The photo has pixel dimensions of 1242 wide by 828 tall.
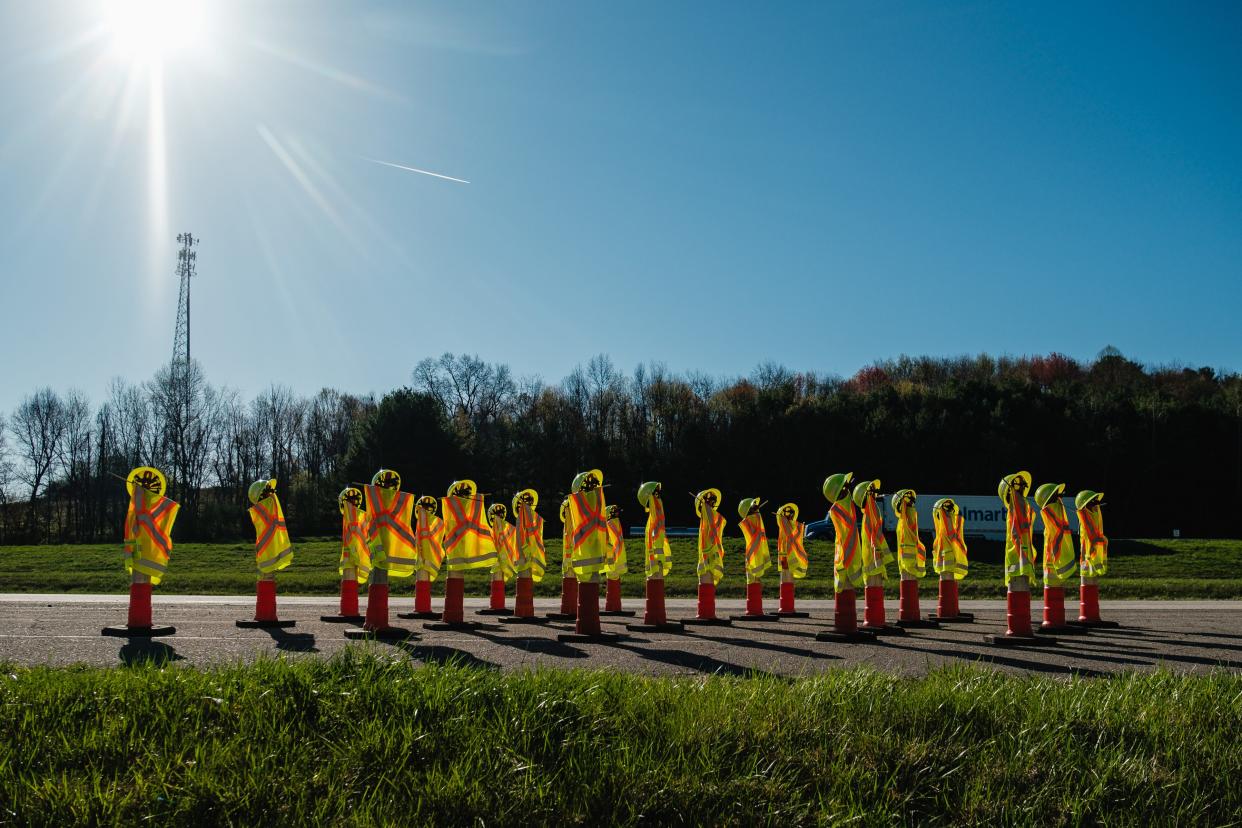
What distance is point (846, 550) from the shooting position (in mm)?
14102

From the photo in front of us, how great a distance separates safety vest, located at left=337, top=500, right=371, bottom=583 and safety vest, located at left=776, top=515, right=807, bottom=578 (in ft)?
26.2

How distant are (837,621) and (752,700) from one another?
733 centimetres

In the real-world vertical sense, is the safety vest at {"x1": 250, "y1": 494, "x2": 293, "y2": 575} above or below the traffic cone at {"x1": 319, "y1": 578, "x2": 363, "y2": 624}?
above

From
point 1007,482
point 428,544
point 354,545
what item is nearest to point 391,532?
point 428,544

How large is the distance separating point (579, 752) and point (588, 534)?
8.04m

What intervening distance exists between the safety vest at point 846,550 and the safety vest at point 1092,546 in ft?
14.4

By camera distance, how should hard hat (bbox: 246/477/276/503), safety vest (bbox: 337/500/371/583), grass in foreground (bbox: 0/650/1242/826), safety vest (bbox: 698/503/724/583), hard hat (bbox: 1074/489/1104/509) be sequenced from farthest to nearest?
safety vest (bbox: 698/503/724/583) → safety vest (bbox: 337/500/371/583) → hard hat (bbox: 246/477/276/503) → hard hat (bbox: 1074/489/1104/509) → grass in foreground (bbox: 0/650/1242/826)

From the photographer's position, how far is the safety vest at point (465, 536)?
53.5ft

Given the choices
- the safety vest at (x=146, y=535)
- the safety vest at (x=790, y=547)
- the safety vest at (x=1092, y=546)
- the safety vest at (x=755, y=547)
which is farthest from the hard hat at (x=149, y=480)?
the safety vest at (x=1092, y=546)

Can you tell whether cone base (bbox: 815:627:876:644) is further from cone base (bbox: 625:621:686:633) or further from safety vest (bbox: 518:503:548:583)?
safety vest (bbox: 518:503:548:583)

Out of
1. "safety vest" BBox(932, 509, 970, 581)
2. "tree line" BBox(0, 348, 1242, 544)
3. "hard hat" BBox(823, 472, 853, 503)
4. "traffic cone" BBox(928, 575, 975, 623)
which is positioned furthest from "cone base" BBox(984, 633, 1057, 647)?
"tree line" BBox(0, 348, 1242, 544)

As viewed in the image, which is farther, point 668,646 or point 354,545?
point 354,545

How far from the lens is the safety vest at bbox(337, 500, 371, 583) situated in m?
17.5

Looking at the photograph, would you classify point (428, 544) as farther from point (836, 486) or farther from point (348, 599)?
point (836, 486)
